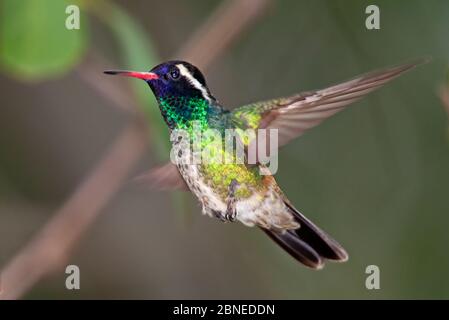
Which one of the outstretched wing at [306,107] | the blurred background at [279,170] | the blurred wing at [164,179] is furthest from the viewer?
the blurred background at [279,170]

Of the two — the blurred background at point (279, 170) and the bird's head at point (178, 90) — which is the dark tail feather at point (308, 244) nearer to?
the bird's head at point (178, 90)

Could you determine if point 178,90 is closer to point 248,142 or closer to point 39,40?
point 248,142

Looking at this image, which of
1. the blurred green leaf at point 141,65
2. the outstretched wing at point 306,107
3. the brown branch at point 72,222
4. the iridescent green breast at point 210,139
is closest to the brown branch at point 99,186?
the brown branch at point 72,222

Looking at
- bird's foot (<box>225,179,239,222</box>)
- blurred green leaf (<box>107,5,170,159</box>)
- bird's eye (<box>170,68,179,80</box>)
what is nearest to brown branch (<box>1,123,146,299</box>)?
blurred green leaf (<box>107,5,170,159</box>)

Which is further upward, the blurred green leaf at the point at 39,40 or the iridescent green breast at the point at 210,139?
the blurred green leaf at the point at 39,40
